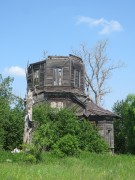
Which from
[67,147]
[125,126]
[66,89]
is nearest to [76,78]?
[66,89]

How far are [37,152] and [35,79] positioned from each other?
20423 millimetres

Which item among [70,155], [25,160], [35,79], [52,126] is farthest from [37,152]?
[35,79]

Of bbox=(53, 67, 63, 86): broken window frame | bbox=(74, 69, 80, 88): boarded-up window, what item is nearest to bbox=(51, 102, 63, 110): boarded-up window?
bbox=(53, 67, 63, 86): broken window frame

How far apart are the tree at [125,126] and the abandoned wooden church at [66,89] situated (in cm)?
203

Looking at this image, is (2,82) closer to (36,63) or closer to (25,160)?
(36,63)

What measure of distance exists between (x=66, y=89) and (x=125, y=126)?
857cm

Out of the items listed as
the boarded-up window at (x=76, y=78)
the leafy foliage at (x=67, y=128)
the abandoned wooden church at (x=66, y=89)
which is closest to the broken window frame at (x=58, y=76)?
the abandoned wooden church at (x=66, y=89)

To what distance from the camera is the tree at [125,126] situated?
126 feet

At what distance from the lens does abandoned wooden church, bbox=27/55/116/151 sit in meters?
36.9

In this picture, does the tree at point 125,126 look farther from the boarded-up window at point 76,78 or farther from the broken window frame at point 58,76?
the broken window frame at point 58,76

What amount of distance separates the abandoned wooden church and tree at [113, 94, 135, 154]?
2.03 meters

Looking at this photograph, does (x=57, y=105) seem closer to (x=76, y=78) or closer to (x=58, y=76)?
(x=58, y=76)

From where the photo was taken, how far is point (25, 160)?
745 inches

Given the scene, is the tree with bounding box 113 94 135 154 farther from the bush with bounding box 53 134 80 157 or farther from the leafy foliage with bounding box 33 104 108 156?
the bush with bounding box 53 134 80 157
